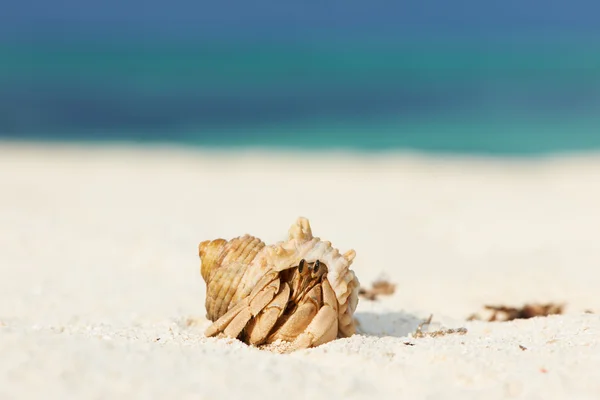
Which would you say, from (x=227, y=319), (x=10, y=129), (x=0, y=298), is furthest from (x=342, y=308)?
(x=10, y=129)

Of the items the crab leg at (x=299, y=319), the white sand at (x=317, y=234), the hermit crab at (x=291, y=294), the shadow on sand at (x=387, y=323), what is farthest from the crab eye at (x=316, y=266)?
the shadow on sand at (x=387, y=323)

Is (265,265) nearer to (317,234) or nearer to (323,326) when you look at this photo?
(323,326)

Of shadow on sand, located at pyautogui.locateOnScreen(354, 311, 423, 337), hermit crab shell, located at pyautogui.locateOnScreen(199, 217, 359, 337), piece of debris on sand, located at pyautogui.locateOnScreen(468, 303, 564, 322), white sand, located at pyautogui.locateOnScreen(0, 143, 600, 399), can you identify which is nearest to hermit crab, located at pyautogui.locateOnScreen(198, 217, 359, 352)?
hermit crab shell, located at pyautogui.locateOnScreen(199, 217, 359, 337)

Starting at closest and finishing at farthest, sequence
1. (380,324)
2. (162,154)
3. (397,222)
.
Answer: (380,324)
(397,222)
(162,154)

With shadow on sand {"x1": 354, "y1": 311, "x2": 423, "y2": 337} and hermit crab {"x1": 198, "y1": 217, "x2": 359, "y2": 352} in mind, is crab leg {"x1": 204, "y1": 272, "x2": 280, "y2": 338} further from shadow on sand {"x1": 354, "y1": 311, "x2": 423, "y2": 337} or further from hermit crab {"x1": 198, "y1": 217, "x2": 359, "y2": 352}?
shadow on sand {"x1": 354, "y1": 311, "x2": 423, "y2": 337}

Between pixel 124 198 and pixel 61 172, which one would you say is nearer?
pixel 124 198

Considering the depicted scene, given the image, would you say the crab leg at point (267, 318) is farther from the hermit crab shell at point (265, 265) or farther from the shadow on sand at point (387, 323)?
the shadow on sand at point (387, 323)

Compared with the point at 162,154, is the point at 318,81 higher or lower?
higher

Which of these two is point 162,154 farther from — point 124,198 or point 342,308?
point 342,308
